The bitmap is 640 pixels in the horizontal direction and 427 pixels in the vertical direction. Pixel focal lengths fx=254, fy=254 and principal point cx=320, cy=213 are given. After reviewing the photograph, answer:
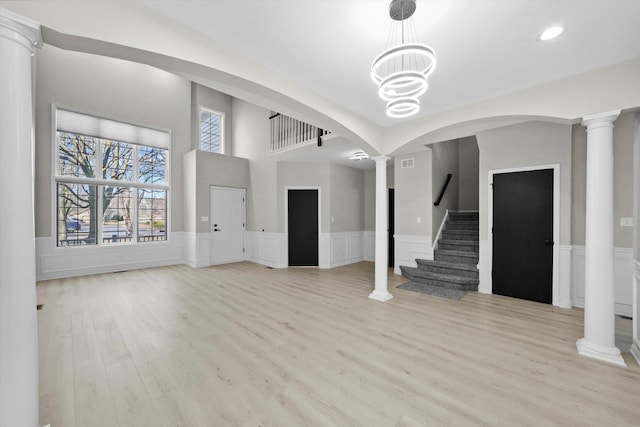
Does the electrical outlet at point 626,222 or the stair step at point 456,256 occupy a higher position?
the electrical outlet at point 626,222

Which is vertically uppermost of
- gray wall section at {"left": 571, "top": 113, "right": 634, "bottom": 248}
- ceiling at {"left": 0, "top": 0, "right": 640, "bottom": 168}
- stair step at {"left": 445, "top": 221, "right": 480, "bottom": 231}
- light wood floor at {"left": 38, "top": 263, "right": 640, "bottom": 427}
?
ceiling at {"left": 0, "top": 0, "right": 640, "bottom": 168}

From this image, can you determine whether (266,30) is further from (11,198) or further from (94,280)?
(94,280)

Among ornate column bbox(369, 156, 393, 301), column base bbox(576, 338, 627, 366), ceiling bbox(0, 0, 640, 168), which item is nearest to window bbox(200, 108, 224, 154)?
ornate column bbox(369, 156, 393, 301)

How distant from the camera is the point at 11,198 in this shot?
140 centimetres

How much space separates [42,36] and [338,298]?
4.36 meters

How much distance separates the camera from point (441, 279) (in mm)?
5086

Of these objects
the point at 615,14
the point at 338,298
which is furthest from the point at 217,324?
the point at 615,14

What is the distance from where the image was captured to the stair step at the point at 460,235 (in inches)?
225

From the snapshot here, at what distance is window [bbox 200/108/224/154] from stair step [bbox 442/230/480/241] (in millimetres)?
7362

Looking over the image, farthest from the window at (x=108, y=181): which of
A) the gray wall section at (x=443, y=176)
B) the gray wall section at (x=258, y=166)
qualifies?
the gray wall section at (x=443, y=176)

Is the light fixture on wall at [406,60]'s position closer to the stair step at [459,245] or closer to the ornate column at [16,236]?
the ornate column at [16,236]

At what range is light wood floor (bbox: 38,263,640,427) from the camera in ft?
6.03

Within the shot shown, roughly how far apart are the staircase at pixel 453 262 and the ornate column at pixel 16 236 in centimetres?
530

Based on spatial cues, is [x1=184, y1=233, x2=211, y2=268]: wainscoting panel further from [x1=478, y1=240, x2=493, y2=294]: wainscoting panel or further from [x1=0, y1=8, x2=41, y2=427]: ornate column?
[x1=478, y1=240, x2=493, y2=294]: wainscoting panel
